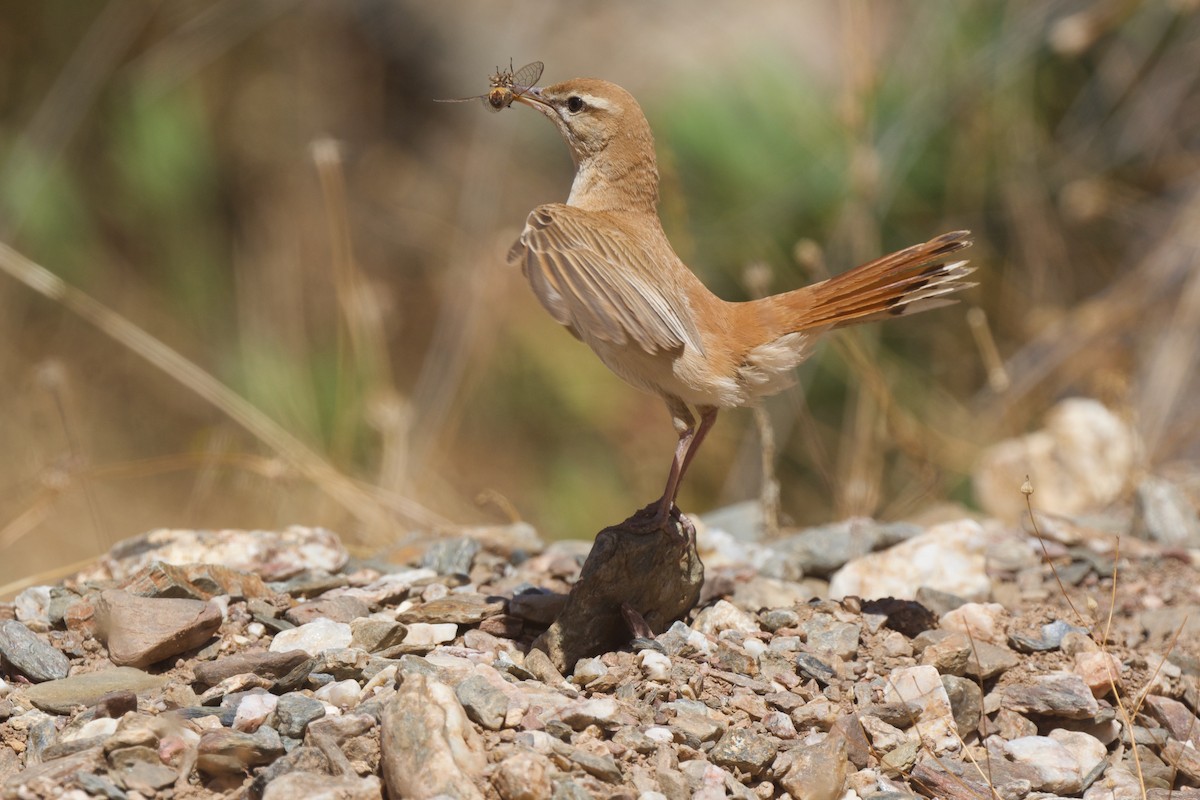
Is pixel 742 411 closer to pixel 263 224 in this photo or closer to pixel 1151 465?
pixel 1151 465

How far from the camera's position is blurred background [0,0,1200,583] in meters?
6.95

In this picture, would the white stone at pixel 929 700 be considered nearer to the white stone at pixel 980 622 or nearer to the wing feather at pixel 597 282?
the white stone at pixel 980 622

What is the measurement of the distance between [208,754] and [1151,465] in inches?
185

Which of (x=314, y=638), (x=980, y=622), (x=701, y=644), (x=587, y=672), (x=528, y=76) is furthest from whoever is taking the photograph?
(x=528, y=76)

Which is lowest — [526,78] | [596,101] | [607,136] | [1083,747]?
[1083,747]

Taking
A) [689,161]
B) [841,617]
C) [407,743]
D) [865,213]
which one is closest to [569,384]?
[689,161]

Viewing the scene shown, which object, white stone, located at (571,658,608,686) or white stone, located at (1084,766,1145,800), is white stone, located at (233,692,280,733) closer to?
white stone, located at (571,658,608,686)

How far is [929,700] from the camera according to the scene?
335 cm

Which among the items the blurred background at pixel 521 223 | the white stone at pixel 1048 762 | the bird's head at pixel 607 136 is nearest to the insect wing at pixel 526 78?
the bird's head at pixel 607 136

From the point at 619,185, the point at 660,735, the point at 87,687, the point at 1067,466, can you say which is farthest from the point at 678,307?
the point at 1067,466

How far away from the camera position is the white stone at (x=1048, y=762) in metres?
3.21

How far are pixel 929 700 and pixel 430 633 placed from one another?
4.36ft

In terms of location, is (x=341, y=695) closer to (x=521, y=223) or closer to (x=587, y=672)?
(x=587, y=672)

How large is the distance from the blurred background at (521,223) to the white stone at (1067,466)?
33 centimetres
